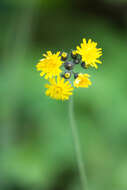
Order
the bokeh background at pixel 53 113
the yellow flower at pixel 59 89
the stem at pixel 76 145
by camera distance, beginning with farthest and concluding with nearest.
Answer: the bokeh background at pixel 53 113, the stem at pixel 76 145, the yellow flower at pixel 59 89

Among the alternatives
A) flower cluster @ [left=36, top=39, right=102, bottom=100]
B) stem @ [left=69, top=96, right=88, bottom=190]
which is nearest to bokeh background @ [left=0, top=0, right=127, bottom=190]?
stem @ [left=69, top=96, right=88, bottom=190]

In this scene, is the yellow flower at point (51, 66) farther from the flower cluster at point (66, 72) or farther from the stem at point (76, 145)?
the stem at point (76, 145)

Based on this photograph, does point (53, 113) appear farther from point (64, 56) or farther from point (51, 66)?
point (51, 66)

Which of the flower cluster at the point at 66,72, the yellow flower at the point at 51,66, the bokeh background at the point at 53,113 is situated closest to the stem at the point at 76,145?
the flower cluster at the point at 66,72

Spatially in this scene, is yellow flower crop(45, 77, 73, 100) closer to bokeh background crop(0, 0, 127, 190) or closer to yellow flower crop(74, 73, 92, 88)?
yellow flower crop(74, 73, 92, 88)

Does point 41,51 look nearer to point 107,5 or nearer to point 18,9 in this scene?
point 18,9

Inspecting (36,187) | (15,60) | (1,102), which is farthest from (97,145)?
(15,60)

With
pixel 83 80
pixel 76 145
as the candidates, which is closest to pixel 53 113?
pixel 76 145

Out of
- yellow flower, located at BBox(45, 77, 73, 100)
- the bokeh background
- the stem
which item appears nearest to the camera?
yellow flower, located at BBox(45, 77, 73, 100)
